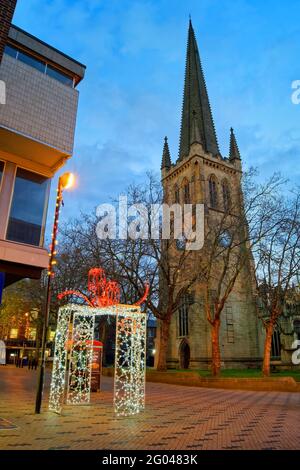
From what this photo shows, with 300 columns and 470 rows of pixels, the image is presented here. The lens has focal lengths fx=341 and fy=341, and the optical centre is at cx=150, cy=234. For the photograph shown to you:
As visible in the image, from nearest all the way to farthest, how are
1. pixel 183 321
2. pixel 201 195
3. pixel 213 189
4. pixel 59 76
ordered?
pixel 59 76 → pixel 183 321 → pixel 201 195 → pixel 213 189

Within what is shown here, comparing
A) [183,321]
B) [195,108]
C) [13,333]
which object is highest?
[195,108]

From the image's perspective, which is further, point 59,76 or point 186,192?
point 186,192

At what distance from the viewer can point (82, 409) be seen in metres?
11.3

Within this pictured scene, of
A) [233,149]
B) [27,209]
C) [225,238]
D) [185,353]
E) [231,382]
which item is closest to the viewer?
[27,209]

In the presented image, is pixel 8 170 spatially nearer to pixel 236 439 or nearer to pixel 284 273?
pixel 236 439

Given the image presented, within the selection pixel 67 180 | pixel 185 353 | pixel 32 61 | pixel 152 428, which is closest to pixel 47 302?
pixel 67 180

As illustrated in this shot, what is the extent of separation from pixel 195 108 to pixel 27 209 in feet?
184

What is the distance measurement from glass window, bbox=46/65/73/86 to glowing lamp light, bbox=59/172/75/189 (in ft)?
11.5

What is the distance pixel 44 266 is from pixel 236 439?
7.15m

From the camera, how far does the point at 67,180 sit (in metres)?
11.5

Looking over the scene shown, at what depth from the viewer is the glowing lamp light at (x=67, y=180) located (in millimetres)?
11211

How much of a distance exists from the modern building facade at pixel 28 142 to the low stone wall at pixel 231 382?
52.5 feet

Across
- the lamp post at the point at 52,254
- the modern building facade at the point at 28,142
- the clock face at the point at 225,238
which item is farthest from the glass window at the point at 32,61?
the clock face at the point at 225,238

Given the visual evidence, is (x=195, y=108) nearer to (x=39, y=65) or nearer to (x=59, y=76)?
(x=59, y=76)
